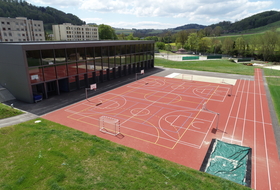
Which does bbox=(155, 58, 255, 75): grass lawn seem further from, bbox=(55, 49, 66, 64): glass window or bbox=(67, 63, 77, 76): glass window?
bbox=(55, 49, 66, 64): glass window

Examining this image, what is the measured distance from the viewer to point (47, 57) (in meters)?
25.3

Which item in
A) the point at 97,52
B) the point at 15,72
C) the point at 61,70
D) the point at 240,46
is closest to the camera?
the point at 15,72

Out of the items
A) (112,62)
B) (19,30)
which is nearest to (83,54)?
(112,62)

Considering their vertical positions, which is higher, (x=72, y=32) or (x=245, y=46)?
(x=72, y=32)

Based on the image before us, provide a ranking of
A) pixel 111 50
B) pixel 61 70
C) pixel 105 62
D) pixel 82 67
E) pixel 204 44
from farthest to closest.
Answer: pixel 204 44 → pixel 111 50 → pixel 105 62 → pixel 82 67 → pixel 61 70

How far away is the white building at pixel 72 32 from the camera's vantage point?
377 ft

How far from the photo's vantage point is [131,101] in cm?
2586

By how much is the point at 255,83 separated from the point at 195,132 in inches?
1110

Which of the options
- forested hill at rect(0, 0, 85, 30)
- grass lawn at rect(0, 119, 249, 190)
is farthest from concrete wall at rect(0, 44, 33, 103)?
forested hill at rect(0, 0, 85, 30)

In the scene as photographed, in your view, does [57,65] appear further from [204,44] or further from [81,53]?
[204,44]

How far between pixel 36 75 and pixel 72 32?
348 ft

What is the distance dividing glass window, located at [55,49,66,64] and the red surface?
24.9 ft

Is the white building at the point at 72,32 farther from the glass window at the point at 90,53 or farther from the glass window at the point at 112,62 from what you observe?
the glass window at the point at 90,53

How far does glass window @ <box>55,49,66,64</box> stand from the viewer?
26.5 m
